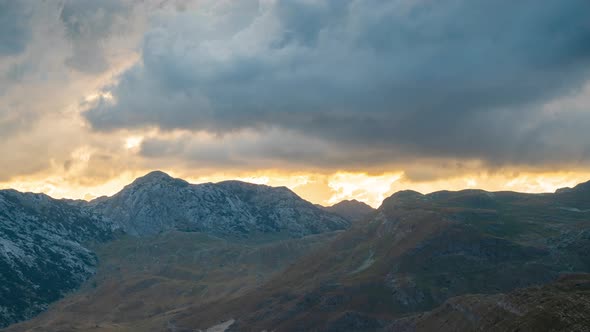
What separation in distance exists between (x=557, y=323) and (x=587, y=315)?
25.8 ft

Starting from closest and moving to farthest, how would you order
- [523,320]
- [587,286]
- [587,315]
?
[587,315] → [523,320] → [587,286]

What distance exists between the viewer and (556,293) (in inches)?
7372

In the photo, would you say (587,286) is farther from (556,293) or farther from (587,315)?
(587,315)

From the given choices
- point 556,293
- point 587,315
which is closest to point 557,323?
point 587,315

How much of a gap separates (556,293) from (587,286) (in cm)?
1898

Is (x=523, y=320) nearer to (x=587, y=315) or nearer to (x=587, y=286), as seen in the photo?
(x=587, y=315)

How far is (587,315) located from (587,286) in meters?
44.0

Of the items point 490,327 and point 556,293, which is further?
point 490,327

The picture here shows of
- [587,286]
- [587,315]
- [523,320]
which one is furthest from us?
[587,286]

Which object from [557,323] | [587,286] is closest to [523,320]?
[557,323]

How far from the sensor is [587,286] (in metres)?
199

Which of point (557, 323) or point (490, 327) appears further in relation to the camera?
point (490, 327)

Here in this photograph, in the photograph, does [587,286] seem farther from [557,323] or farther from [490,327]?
[557,323]

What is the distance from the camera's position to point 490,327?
199750 millimetres
